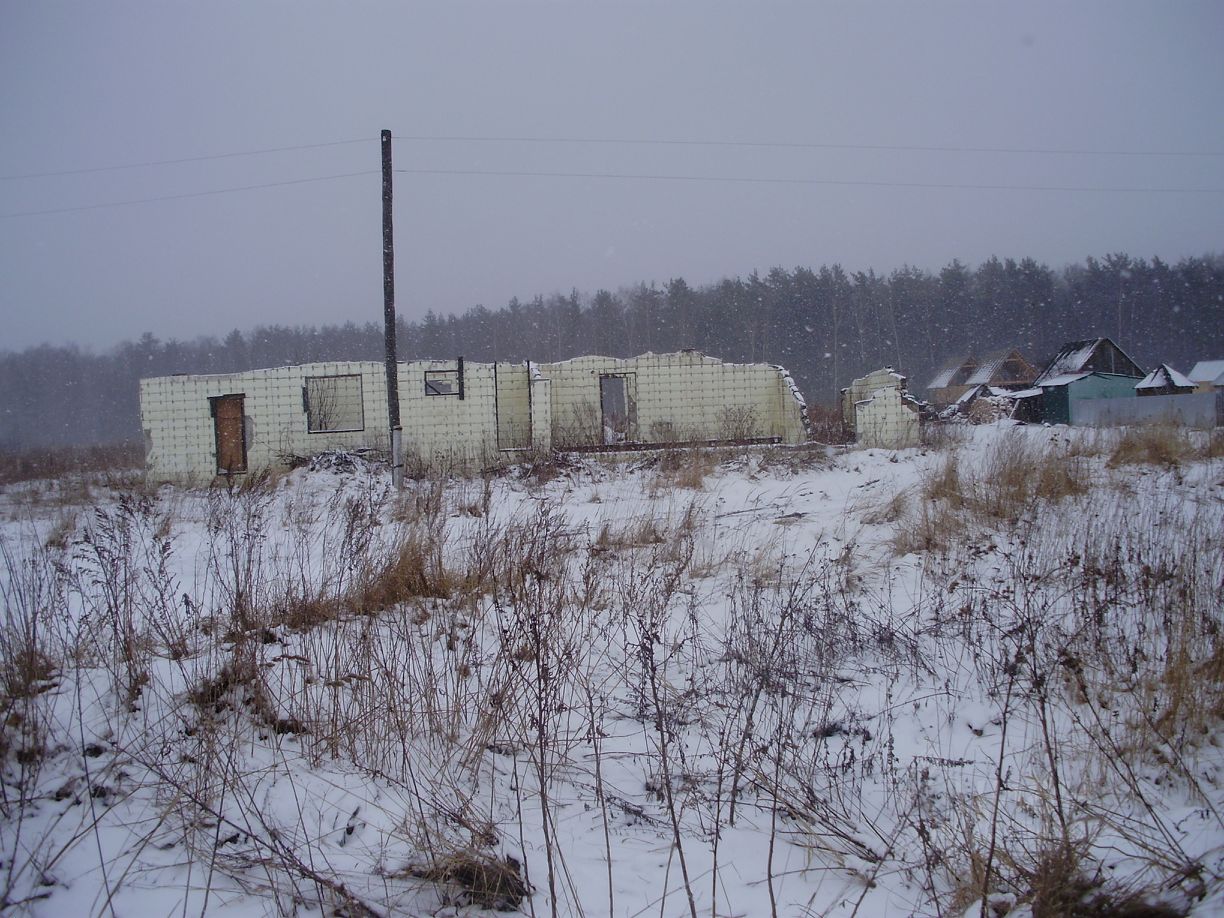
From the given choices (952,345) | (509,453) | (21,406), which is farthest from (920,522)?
(21,406)

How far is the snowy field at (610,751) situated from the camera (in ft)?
6.00

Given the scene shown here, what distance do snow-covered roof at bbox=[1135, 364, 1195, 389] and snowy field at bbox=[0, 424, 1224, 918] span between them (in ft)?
88.2

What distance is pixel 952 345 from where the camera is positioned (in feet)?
165

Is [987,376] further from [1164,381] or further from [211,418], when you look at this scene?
[211,418]

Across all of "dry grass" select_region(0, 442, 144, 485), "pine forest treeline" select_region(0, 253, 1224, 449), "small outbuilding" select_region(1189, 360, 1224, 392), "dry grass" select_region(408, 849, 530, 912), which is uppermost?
"pine forest treeline" select_region(0, 253, 1224, 449)

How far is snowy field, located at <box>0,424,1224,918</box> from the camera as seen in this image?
1.83 m

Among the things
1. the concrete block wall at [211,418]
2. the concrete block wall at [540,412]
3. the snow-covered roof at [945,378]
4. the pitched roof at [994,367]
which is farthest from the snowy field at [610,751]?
the snow-covered roof at [945,378]

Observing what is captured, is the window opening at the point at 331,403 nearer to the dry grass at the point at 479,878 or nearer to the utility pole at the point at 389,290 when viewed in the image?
the utility pole at the point at 389,290

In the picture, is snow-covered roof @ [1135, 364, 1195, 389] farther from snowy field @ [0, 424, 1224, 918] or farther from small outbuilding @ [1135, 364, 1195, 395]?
snowy field @ [0, 424, 1224, 918]

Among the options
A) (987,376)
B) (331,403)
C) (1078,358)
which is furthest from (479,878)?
(987,376)

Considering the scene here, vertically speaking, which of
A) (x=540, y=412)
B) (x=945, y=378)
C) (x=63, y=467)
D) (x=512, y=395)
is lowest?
(x=63, y=467)

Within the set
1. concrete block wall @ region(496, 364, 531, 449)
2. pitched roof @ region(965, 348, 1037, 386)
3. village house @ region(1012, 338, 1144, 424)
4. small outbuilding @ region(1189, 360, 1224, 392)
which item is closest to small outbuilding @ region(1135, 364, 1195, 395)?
village house @ region(1012, 338, 1144, 424)

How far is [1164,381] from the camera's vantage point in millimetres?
25016

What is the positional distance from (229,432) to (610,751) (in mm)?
17984
